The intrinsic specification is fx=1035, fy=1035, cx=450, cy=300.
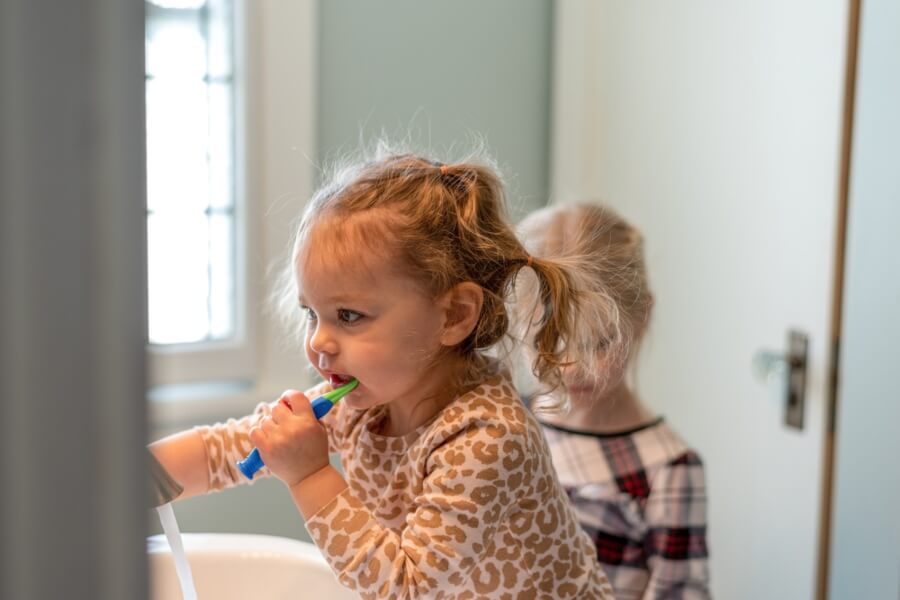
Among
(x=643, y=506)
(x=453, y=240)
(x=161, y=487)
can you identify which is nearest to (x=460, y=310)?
(x=453, y=240)

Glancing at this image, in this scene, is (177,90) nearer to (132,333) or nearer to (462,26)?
(462,26)

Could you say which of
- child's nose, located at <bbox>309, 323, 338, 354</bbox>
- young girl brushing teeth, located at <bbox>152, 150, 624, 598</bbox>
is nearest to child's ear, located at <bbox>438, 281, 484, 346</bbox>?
young girl brushing teeth, located at <bbox>152, 150, 624, 598</bbox>

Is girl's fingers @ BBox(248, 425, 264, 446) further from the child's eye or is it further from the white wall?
the white wall

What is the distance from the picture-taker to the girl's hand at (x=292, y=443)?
0.79m

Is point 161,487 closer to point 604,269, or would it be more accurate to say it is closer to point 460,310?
point 460,310

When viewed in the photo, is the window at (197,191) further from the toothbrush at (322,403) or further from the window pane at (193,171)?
the toothbrush at (322,403)

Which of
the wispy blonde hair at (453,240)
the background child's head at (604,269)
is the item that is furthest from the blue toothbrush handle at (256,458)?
the background child's head at (604,269)

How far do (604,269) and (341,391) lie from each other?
288 millimetres

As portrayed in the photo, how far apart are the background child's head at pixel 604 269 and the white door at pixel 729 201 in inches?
13.4

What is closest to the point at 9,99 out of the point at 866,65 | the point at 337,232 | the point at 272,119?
the point at 337,232

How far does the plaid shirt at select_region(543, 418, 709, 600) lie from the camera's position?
119 cm

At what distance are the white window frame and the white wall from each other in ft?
2.65

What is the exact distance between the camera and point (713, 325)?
1.68 m

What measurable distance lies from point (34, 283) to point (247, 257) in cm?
149
